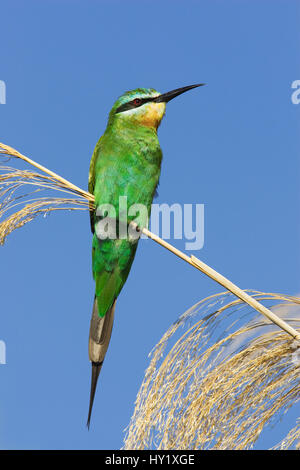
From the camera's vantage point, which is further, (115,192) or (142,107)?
(142,107)

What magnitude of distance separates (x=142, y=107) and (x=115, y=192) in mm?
941

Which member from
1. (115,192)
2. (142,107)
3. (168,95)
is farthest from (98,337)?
(168,95)

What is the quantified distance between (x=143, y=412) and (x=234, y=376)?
0.37 metres

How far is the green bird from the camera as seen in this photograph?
348 centimetres

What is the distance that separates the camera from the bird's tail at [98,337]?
310 centimetres

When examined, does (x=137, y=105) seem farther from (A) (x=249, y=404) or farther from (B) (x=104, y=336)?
(A) (x=249, y=404)

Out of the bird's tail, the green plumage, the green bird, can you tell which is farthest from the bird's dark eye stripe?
the bird's tail

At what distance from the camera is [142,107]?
4.14 metres

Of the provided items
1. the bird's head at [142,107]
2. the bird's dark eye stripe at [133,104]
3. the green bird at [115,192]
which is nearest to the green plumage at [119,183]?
the green bird at [115,192]

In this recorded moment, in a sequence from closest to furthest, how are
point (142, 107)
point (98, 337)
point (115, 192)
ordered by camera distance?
point (98, 337), point (115, 192), point (142, 107)

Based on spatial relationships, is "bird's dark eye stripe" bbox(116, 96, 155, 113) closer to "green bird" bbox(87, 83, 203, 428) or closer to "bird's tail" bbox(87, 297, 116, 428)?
"green bird" bbox(87, 83, 203, 428)

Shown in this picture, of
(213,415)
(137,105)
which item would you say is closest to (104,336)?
(213,415)

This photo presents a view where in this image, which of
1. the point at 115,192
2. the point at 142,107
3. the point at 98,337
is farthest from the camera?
the point at 142,107

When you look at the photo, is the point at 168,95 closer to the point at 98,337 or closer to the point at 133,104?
the point at 133,104
